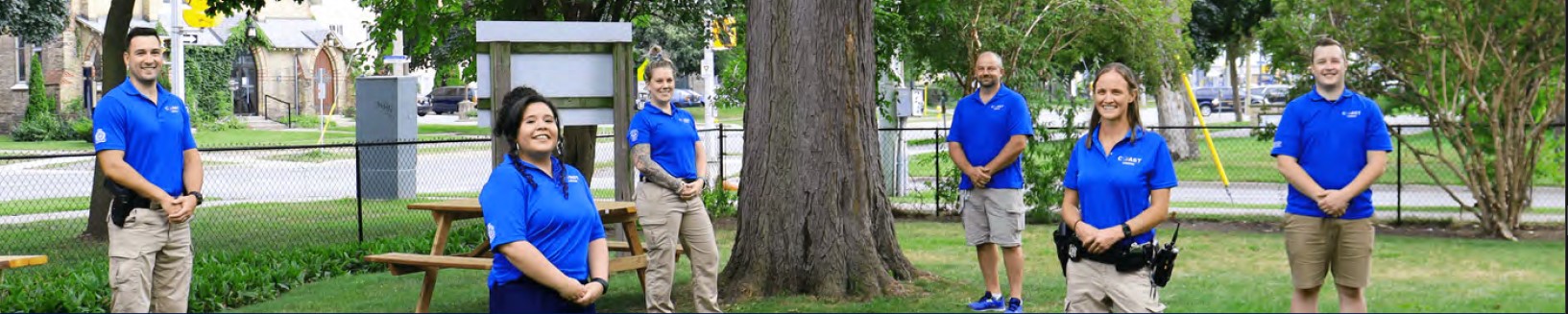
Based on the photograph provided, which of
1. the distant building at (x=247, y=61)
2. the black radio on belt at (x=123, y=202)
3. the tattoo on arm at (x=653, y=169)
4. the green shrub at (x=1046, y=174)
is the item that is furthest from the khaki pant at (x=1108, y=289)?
the distant building at (x=247, y=61)

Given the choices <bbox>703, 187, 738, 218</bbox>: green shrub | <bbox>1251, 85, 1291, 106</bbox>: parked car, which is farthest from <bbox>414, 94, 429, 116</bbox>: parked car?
<bbox>703, 187, 738, 218</bbox>: green shrub

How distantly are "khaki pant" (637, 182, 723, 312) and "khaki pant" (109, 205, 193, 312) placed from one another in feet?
7.50

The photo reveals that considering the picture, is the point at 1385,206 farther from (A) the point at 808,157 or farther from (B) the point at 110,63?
(B) the point at 110,63

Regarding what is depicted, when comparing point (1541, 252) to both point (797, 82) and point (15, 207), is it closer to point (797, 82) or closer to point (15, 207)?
point (797, 82)

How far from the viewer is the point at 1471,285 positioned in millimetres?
9992

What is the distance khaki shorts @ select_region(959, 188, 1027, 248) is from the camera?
334 inches

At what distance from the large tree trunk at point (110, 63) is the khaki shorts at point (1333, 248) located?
422 inches

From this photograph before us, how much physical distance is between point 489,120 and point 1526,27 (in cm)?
846

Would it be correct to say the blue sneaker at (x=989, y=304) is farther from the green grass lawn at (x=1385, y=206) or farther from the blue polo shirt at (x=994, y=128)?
the green grass lawn at (x=1385, y=206)

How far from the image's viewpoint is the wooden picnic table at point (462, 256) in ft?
27.2

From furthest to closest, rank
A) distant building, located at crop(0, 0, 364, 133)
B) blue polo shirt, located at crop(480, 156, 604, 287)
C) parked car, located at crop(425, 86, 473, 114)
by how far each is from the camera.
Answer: parked car, located at crop(425, 86, 473, 114) → distant building, located at crop(0, 0, 364, 133) → blue polo shirt, located at crop(480, 156, 604, 287)

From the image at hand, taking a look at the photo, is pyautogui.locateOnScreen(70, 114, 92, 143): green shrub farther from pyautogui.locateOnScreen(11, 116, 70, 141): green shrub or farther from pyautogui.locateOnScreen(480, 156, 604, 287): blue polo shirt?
pyautogui.locateOnScreen(480, 156, 604, 287): blue polo shirt

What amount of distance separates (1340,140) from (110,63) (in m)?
11.0

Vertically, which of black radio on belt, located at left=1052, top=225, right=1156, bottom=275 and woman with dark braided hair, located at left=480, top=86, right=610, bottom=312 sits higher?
woman with dark braided hair, located at left=480, top=86, right=610, bottom=312
